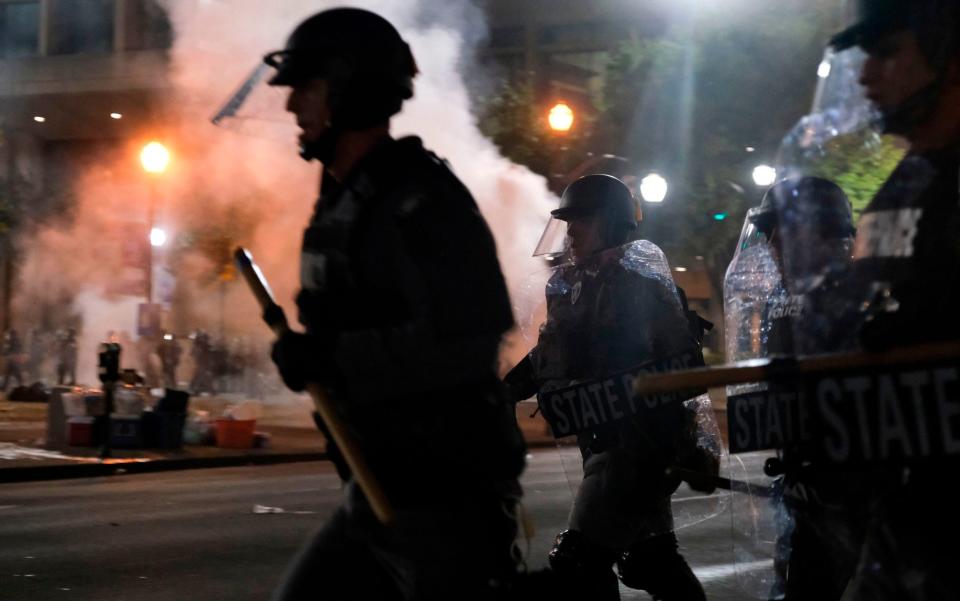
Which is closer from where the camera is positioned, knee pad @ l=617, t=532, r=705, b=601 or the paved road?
knee pad @ l=617, t=532, r=705, b=601

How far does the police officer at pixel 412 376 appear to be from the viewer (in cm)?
227

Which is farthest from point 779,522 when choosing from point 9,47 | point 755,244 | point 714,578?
point 9,47

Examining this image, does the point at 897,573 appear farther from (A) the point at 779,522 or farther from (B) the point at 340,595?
(A) the point at 779,522

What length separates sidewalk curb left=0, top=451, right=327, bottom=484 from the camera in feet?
40.1

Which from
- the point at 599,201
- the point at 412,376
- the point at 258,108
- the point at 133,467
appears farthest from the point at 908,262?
the point at 133,467

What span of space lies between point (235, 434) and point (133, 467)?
2.21 m

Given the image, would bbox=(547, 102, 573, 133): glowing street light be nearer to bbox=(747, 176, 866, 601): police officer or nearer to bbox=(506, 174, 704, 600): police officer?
bbox=(506, 174, 704, 600): police officer

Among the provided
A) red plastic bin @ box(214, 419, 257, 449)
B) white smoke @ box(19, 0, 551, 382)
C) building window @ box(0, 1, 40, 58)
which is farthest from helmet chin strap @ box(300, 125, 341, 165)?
building window @ box(0, 1, 40, 58)

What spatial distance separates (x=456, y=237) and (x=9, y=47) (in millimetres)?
35362

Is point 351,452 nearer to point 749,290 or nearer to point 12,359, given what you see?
point 749,290

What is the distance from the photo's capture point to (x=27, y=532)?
769 cm

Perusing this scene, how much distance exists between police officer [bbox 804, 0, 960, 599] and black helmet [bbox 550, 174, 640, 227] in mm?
2009

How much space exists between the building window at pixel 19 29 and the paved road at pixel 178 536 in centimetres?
2520

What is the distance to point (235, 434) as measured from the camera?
15.2 metres
